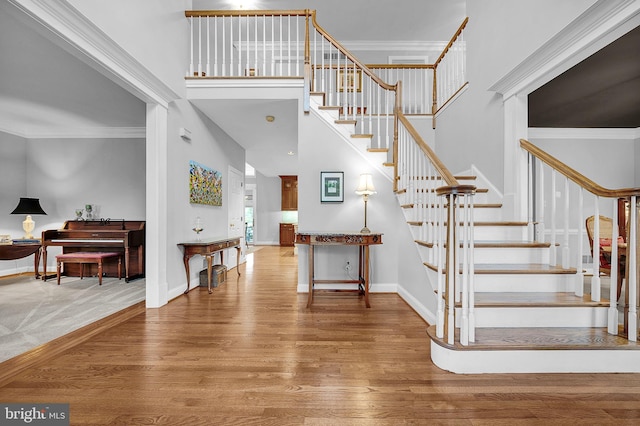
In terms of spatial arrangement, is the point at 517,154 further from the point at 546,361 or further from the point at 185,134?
the point at 185,134

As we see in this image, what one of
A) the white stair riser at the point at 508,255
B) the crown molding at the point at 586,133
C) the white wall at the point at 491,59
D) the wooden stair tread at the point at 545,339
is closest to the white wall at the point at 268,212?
the white wall at the point at 491,59

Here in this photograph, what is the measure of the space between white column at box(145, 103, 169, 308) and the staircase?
299cm

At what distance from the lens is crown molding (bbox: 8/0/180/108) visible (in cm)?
192

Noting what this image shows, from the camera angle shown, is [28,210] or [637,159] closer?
[28,210]

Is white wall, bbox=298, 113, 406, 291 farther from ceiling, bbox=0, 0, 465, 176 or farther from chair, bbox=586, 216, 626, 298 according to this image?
chair, bbox=586, 216, 626, 298

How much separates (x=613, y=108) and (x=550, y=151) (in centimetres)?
127

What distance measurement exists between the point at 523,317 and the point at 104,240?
19.4 ft

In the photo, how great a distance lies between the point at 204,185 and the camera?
450 cm

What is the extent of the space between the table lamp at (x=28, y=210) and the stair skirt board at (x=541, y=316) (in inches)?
278

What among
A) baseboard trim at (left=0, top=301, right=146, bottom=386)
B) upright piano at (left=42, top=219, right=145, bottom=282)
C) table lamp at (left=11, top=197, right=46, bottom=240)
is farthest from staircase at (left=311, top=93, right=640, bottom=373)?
table lamp at (left=11, top=197, right=46, bottom=240)

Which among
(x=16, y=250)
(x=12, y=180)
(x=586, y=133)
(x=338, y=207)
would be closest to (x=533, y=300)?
(x=338, y=207)

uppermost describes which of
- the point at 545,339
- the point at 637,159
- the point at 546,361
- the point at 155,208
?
the point at 637,159

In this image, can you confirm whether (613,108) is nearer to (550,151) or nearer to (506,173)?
(550,151)

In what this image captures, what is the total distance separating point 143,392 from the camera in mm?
1660
